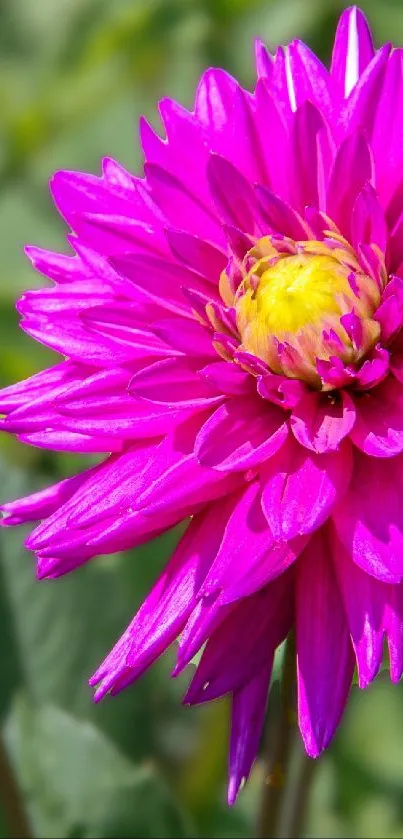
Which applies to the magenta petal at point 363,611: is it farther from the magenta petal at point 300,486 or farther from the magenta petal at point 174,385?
the magenta petal at point 174,385

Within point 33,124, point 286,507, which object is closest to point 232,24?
point 33,124

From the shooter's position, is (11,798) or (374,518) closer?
(374,518)

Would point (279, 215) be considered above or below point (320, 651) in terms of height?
above

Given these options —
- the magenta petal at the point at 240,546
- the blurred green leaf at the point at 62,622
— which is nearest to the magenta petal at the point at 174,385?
the magenta petal at the point at 240,546

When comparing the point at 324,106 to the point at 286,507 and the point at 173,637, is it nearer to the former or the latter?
the point at 286,507

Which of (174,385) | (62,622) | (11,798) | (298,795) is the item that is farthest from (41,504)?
(62,622)

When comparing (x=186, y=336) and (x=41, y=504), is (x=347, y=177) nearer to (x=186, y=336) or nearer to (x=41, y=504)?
(x=186, y=336)

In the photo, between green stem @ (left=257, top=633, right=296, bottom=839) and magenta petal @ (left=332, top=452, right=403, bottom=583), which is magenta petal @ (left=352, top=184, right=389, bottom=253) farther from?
green stem @ (left=257, top=633, right=296, bottom=839)
